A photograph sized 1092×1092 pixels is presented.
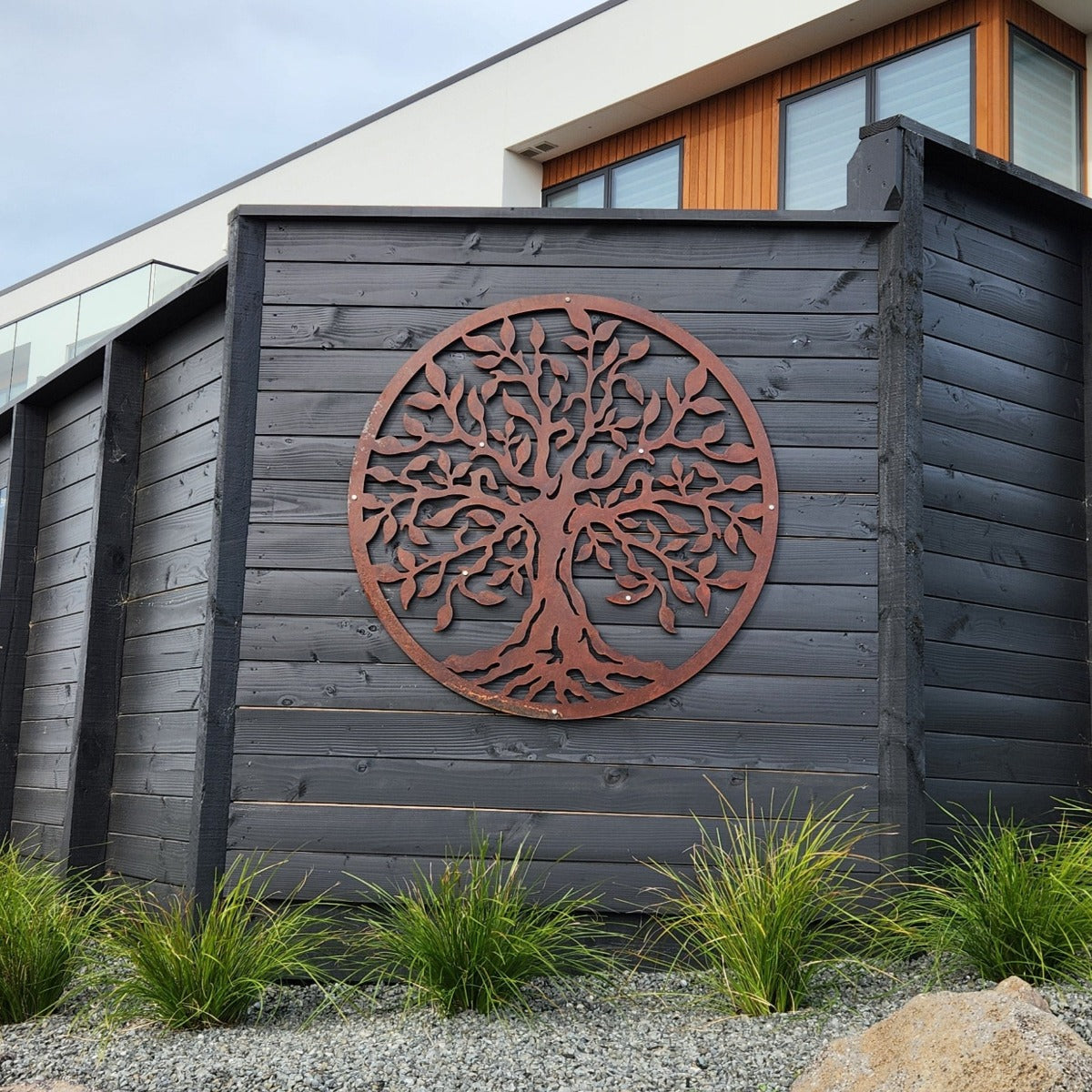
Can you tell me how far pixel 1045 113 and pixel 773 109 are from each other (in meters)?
1.94

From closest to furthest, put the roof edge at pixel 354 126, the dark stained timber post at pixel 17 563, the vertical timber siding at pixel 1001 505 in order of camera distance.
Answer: the vertical timber siding at pixel 1001 505 → the dark stained timber post at pixel 17 563 → the roof edge at pixel 354 126

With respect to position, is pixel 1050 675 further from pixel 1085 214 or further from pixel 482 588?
pixel 482 588

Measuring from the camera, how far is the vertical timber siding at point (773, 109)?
754 cm

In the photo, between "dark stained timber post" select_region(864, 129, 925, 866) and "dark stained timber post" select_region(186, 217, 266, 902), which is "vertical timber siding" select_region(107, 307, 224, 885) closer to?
"dark stained timber post" select_region(186, 217, 266, 902)

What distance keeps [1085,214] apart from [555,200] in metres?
6.75

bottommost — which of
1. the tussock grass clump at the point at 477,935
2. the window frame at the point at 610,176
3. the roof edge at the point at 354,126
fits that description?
the tussock grass clump at the point at 477,935

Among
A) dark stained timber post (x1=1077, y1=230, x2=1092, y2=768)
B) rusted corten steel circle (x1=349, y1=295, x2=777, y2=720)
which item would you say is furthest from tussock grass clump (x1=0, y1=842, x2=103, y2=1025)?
dark stained timber post (x1=1077, y1=230, x2=1092, y2=768)

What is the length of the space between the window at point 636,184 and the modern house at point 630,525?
17.6 feet

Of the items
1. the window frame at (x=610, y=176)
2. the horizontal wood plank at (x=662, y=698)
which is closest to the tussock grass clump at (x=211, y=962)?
the horizontal wood plank at (x=662, y=698)

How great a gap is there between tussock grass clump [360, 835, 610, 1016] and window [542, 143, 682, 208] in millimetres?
6667

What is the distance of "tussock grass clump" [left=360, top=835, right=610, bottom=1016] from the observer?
3176mm

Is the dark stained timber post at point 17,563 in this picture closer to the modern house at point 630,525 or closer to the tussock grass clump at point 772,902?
the modern house at point 630,525

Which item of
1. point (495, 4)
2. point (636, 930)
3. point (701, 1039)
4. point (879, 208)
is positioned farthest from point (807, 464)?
point (495, 4)

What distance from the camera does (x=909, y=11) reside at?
8078 mm
